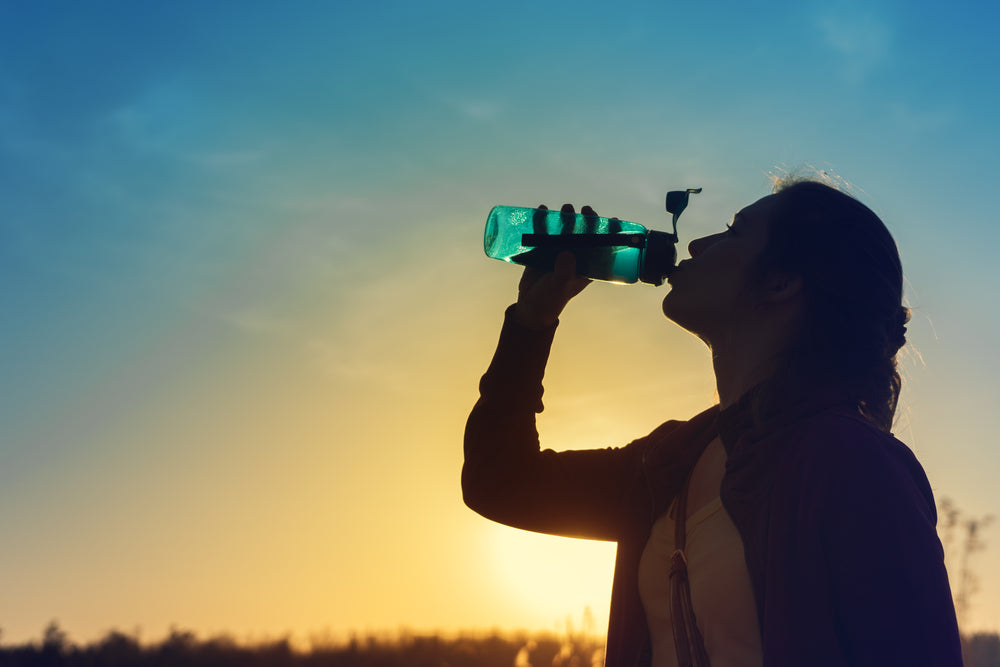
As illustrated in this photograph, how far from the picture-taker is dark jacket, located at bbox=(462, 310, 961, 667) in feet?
4.88

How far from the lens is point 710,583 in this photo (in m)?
1.87

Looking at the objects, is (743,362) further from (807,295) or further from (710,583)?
(710,583)

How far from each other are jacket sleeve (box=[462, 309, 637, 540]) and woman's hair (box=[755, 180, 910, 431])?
69cm

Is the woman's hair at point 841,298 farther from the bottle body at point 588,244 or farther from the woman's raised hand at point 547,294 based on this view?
the woman's raised hand at point 547,294

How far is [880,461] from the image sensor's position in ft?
5.47

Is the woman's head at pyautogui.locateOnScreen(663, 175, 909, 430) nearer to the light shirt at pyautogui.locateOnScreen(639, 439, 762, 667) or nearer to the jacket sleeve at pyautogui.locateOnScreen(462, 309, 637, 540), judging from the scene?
the light shirt at pyautogui.locateOnScreen(639, 439, 762, 667)

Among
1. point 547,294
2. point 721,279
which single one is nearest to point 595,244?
point 547,294

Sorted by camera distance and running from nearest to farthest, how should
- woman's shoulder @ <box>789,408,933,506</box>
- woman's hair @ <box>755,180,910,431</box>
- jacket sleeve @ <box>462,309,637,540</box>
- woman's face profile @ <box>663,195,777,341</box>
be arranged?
woman's shoulder @ <box>789,408,933,506</box>
woman's hair @ <box>755,180,910,431</box>
woman's face profile @ <box>663,195,777,341</box>
jacket sleeve @ <box>462,309,637,540</box>

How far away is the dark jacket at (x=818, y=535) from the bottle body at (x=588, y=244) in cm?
57

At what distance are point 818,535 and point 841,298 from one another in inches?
32.2

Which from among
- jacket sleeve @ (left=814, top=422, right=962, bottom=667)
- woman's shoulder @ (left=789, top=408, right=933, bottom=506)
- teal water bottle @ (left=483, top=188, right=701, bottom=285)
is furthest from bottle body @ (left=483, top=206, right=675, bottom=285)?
jacket sleeve @ (left=814, top=422, right=962, bottom=667)

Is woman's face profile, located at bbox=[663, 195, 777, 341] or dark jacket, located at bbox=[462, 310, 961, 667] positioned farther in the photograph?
woman's face profile, located at bbox=[663, 195, 777, 341]

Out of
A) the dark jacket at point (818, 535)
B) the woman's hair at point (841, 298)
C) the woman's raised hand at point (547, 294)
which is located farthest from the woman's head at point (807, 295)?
the woman's raised hand at point (547, 294)

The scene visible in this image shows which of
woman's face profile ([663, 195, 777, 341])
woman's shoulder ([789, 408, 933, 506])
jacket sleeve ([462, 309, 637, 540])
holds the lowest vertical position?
woman's shoulder ([789, 408, 933, 506])
